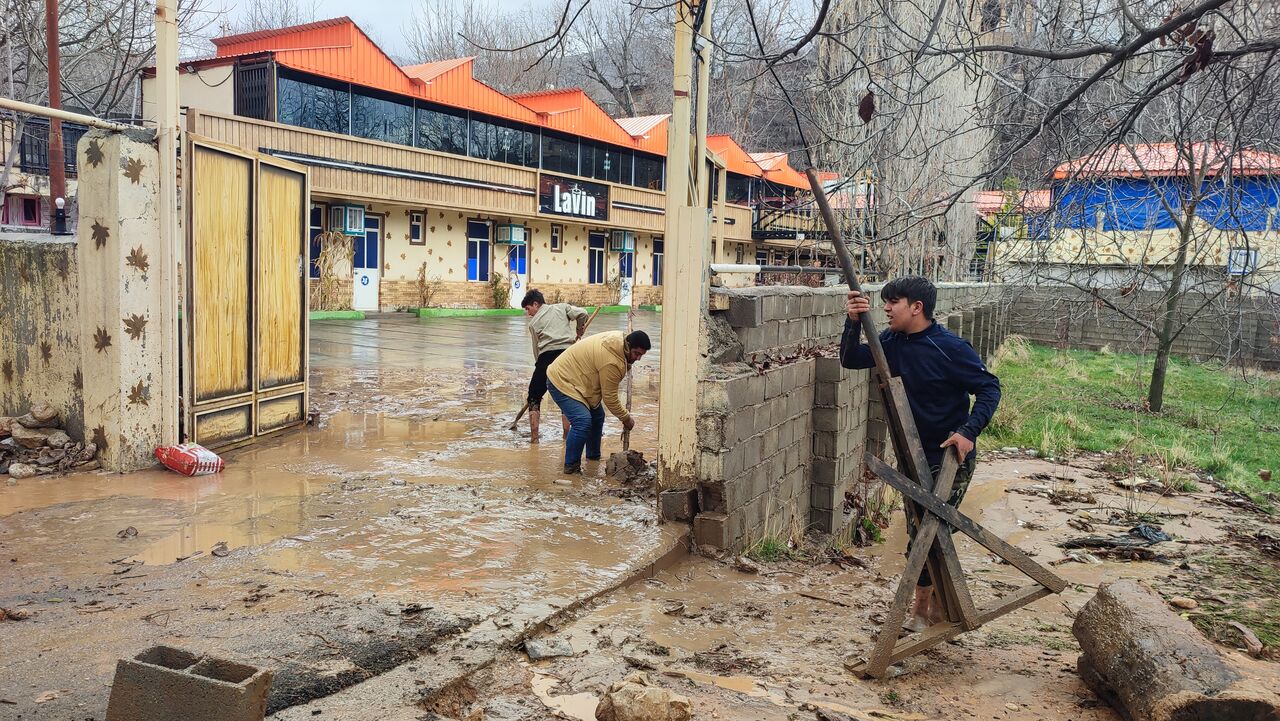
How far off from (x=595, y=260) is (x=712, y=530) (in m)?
29.0

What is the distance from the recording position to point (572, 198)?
3058 cm

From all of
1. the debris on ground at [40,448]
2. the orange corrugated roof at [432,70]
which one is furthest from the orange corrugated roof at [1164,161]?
the orange corrugated roof at [432,70]

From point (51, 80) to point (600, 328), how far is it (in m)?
14.7

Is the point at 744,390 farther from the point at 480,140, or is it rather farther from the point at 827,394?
the point at 480,140

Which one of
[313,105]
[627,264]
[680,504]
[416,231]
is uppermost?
[313,105]

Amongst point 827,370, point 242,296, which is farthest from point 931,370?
point 242,296

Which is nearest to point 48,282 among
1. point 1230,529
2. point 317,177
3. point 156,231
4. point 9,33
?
point 156,231

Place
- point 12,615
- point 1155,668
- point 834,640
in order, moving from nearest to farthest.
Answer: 1. point 1155,668
2. point 12,615
3. point 834,640

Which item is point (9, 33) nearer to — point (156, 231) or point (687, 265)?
point (156, 231)

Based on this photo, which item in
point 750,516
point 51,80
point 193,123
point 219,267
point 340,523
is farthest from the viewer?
point 193,123

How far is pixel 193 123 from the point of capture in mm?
17922

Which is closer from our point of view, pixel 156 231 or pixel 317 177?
Answer: pixel 156 231

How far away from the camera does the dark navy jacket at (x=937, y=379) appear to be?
174 inches

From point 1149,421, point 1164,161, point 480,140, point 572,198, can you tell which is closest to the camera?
point 1164,161
